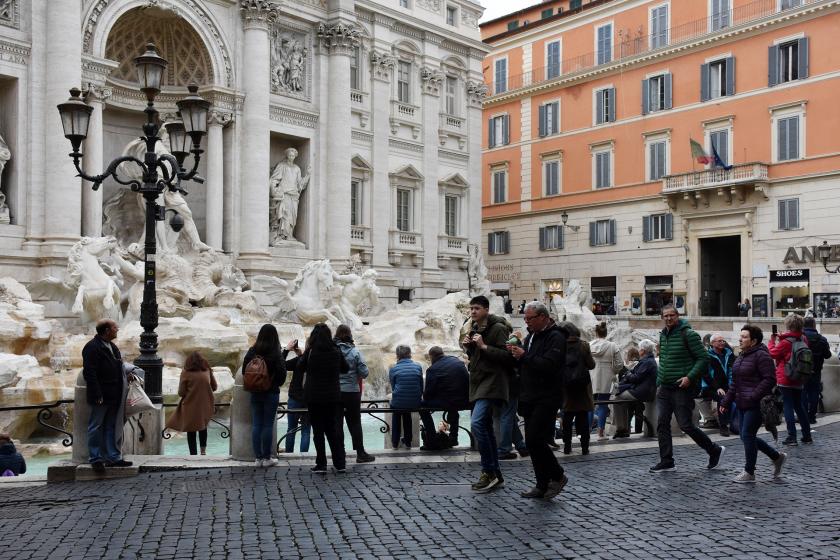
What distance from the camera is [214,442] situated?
50.2 feet

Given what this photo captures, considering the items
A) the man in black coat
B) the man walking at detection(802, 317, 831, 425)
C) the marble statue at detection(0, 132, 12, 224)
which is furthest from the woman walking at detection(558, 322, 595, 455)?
the marble statue at detection(0, 132, 12, 224)

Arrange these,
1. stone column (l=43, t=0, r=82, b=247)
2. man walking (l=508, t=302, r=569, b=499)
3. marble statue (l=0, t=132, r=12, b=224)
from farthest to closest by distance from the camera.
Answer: stone column (l=43, t=0, r=82, b=247), marble statue (l=0, t=132, r=12, b=224), man walking (l=508, t=302, r=569, b=499)

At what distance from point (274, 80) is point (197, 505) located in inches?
918

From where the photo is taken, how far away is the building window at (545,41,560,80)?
4100 centimetres

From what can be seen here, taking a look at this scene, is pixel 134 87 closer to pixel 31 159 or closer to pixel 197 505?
pixel 31 159

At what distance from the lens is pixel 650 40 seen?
3766 centimetres

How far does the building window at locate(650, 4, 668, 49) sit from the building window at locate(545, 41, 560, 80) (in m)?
4.73

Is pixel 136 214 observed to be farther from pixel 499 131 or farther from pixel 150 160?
pixel 499 131

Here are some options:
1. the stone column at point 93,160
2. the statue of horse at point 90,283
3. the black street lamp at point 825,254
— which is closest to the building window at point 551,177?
the black street lamp at point 825,254

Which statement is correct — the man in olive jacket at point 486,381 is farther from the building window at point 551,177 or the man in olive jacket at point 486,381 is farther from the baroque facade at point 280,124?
the building window at point 551,177

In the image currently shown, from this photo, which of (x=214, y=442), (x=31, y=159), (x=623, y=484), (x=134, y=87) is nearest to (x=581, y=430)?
(x=623, y=484)

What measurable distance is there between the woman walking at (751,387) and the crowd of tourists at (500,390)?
0.01 metres

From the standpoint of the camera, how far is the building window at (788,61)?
32406mm

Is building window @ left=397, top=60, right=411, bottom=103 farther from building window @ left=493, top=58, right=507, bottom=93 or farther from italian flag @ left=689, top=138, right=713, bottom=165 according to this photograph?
italian flag @ left=689, top=138, right=713, bottom=165
